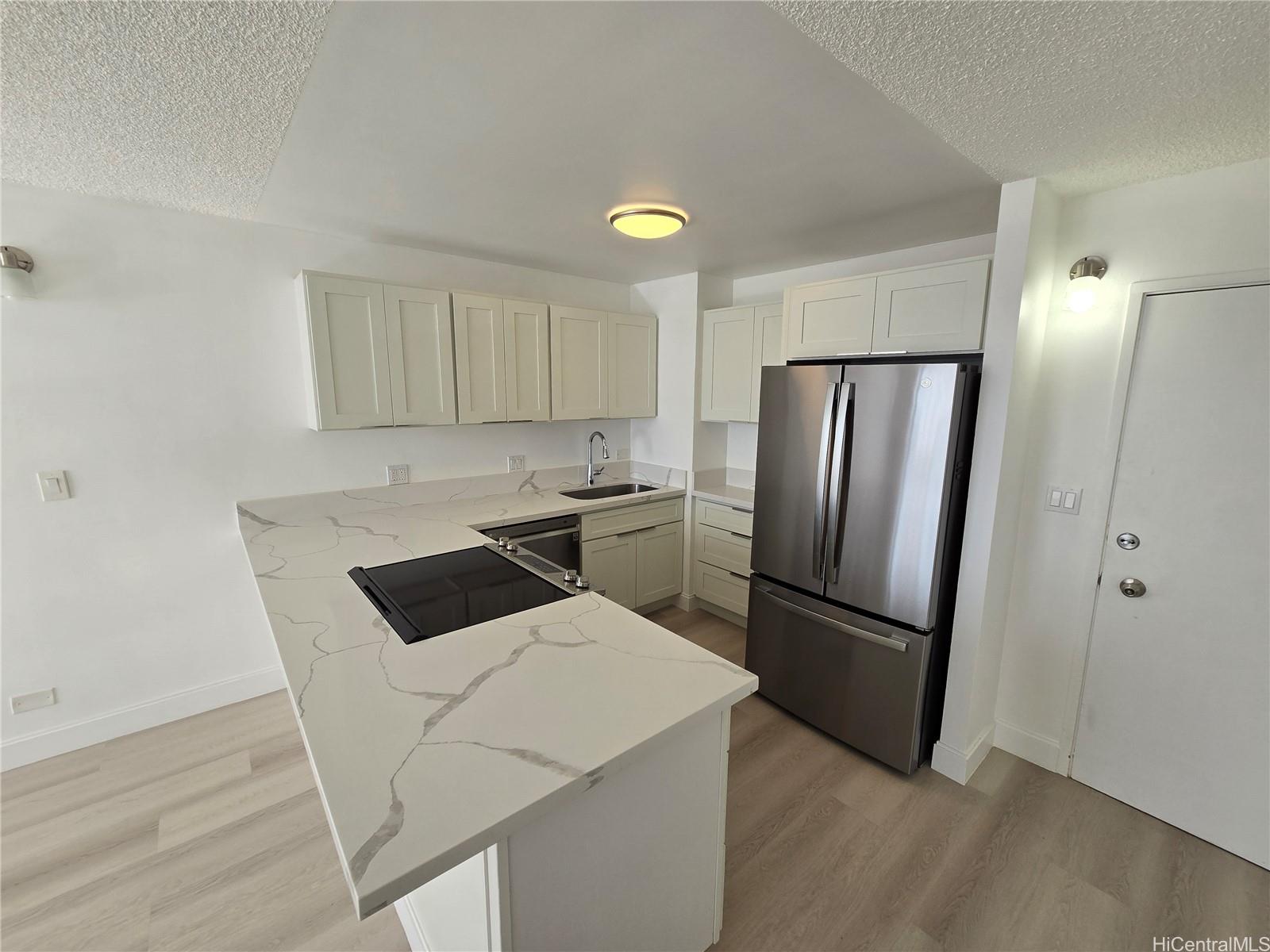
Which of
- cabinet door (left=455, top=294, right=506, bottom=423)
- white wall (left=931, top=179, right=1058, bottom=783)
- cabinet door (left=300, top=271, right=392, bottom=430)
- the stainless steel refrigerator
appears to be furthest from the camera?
cabinet door (left=455, top=294, right=506, bottom=423)

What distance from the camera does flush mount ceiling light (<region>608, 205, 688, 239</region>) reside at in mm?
2115

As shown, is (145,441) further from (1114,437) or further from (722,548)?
(1114,437)

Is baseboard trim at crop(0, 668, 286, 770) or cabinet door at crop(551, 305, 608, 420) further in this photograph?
cabinet door at crop(551, 305, 608, 420)

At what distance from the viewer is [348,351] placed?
246 centimetres

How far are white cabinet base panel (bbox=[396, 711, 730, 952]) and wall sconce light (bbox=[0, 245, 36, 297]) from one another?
2.59 m

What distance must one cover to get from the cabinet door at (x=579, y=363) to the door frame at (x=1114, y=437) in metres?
2.50

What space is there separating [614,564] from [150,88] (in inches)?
106

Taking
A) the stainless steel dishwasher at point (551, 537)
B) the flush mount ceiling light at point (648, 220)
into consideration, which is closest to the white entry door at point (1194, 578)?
the flush mount ceiling light at point (648, 220)

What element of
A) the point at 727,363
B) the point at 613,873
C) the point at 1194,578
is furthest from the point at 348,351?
the point at 1194,578

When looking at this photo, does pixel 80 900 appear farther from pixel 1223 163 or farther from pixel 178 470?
pixel 1223 163

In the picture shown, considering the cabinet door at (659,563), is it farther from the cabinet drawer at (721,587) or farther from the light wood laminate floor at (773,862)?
the light wood laminate floor at (773,862)

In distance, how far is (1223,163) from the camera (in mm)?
1624

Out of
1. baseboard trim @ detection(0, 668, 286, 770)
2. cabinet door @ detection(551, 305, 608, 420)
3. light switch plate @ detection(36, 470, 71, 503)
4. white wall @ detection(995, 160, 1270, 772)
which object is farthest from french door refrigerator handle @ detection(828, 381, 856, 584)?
light switch plate @ detection(36, 470, 71, 503)

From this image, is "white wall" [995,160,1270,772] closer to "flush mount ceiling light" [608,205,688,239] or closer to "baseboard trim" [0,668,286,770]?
"flush mount ceiling light" [608,205,688,239]
